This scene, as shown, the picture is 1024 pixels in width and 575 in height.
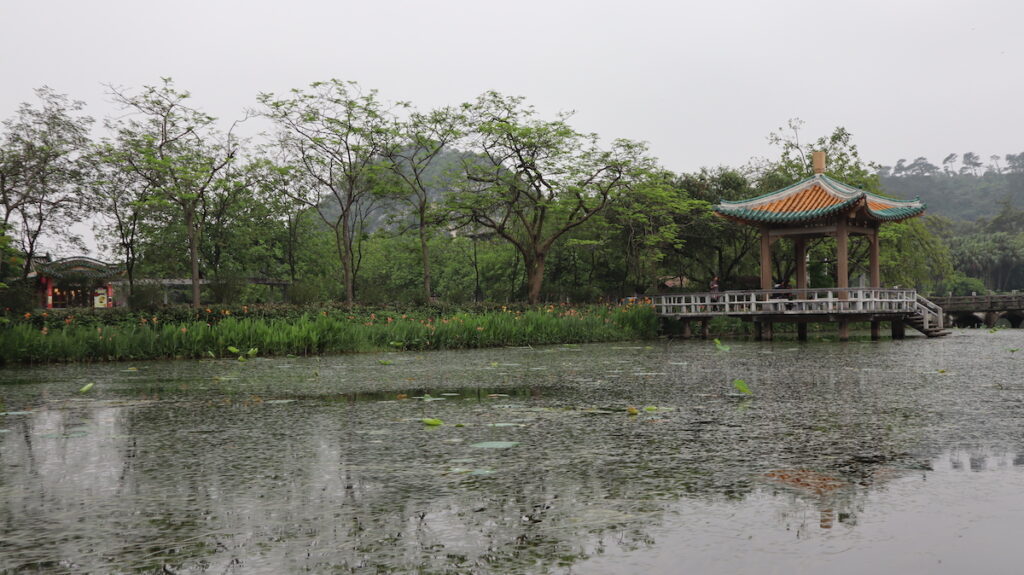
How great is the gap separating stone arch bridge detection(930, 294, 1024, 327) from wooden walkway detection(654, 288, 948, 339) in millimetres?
14985

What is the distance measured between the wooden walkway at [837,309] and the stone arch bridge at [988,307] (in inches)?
590

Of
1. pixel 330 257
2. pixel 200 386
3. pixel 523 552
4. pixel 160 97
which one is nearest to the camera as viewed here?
pixel 523 552

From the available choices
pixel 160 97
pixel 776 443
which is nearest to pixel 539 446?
pixel 776 443

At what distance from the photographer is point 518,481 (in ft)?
11.3

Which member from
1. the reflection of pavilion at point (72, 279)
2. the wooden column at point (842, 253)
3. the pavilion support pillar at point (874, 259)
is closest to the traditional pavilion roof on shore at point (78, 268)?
the reflection of pavilion at point (72, 279)

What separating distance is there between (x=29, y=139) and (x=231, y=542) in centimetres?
2632

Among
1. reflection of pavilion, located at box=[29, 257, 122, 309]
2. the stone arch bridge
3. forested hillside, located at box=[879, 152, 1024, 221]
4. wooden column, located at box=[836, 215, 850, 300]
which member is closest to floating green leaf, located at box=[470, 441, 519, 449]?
wooden column, located at box=[836, 215, 850, 300]

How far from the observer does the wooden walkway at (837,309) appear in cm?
1912

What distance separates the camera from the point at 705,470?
365 cm

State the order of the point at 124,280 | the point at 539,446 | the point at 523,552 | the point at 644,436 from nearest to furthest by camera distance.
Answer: the point at 523,552 → the point at 539,446 → the point at 644,436 → the point at 124,280

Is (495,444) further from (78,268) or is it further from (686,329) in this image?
(78,268)

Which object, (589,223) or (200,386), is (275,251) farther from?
(200,386)

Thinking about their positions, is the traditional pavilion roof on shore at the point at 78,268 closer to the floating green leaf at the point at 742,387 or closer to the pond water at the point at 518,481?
the pond water at the point at 518,481

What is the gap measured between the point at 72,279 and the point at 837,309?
2791 centimetres
